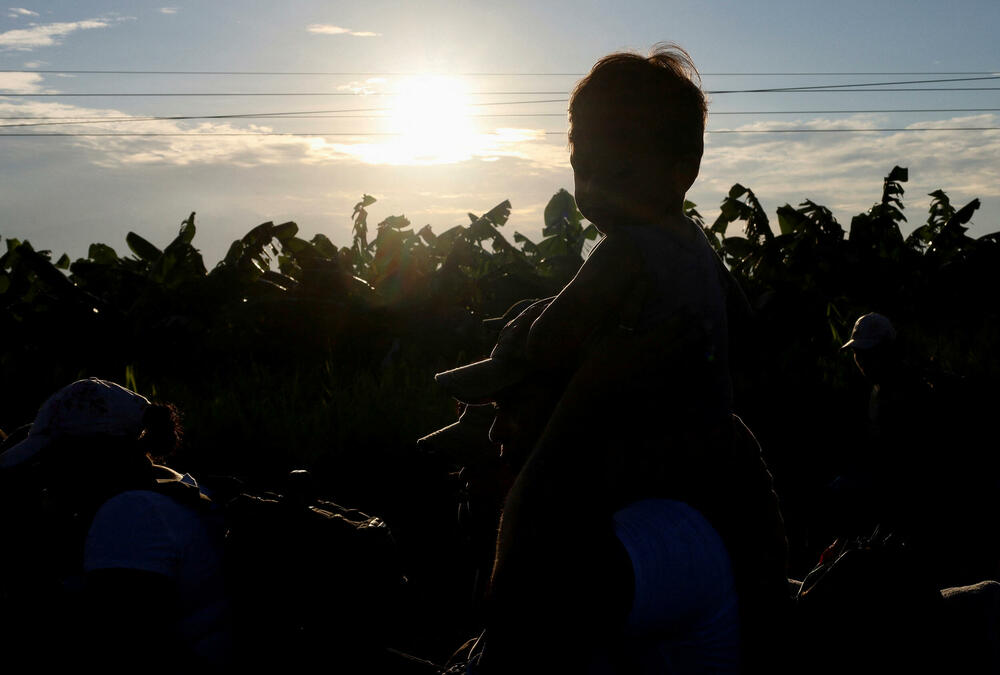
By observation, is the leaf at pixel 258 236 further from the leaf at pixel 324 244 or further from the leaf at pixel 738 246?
the leaf at pixel 738 246

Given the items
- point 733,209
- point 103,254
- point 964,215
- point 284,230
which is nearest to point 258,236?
point 284,230

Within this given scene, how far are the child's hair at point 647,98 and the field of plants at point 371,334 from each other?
16.7 ft

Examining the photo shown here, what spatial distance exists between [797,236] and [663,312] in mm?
12751

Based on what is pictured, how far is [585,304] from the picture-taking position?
67.3 inches

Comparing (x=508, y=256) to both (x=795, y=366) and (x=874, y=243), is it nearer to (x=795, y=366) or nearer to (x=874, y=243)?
(x=795, y=366)

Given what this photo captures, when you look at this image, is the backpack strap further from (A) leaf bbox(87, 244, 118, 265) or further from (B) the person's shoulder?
(A) leaf bbox(87, 244, 118, 265)

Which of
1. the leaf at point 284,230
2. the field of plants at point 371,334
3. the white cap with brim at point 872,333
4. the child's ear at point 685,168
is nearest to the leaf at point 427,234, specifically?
the field of plants at point 371,334

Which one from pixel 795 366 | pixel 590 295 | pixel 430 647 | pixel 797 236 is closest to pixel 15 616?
pixel 590 295

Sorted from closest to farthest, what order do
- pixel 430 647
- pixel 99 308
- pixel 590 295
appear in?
pixel 590 295 < pixel 430 647 < pixel 99 308

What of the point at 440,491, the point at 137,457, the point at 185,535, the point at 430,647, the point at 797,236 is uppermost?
the point at 797,236

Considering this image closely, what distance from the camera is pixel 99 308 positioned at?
33.7 ft

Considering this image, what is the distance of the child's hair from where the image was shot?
5.93 ft

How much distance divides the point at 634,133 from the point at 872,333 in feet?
19.2

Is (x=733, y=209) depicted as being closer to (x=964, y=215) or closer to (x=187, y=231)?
(x=964, y=215)
